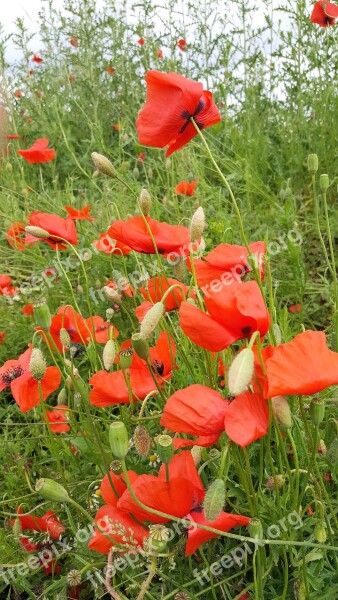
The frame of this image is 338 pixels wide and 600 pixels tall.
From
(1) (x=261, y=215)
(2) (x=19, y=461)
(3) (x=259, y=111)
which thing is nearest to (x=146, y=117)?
(2) (x=19, y=461)

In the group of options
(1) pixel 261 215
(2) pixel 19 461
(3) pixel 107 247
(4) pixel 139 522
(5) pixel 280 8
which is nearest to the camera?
(4) pixel 139 522

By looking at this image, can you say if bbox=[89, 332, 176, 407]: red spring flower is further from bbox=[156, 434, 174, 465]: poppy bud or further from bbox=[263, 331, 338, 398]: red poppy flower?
bbox=[263, 331, 338, 398]: red poppy flower

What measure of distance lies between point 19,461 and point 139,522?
474 millimetres

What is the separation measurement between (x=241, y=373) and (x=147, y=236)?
1.94 feet

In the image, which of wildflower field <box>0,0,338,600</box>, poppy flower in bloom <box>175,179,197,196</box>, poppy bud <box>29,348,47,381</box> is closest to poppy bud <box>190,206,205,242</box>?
wildflower field <box>0,0,338,600</box>

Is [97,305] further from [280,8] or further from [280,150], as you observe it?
[280,8]

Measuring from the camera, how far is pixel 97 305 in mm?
2299

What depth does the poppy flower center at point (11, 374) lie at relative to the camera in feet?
5.26

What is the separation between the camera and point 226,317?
916 mm

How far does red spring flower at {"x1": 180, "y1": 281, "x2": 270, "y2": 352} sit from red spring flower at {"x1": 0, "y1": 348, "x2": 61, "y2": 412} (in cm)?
59

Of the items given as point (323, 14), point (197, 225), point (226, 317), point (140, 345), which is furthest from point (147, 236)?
point (323, 14)

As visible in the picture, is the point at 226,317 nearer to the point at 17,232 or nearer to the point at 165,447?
the point at 165,447

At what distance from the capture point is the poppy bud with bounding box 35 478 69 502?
3.18ft

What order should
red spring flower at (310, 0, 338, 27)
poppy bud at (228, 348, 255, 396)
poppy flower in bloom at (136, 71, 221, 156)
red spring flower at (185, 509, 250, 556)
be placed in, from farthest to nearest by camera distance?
red spring flower at (310, 0, 338, 27)
poppy flower in bloom at (136, 71, 221, 156)
red spring flower at (185, 509, 250, 556)
poppy bud at (228, 348, 255, 396)
